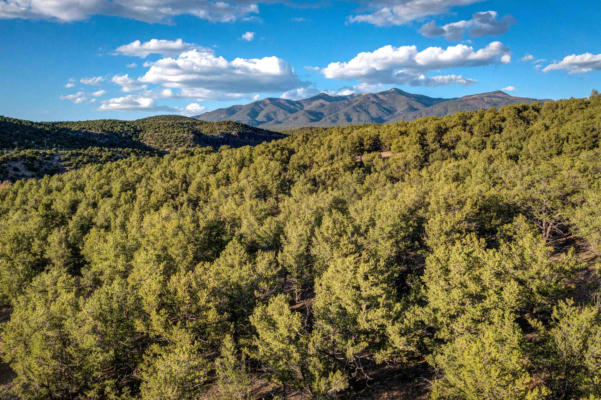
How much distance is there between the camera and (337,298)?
3606 cm

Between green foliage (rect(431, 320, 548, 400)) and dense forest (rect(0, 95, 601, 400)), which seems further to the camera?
dense forest (rect(0, 95, 601, 400))

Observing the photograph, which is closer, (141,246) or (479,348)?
(479,348)

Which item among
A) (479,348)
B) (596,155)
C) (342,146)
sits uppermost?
(342,146)

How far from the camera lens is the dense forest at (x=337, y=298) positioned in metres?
27.9

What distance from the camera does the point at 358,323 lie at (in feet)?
112

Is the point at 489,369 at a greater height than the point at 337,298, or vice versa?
the point at 337,298

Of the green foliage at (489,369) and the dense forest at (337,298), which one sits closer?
the green foliage at (489,369)

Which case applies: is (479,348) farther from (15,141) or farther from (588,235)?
(15,141)

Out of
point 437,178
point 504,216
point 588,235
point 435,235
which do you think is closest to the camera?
point 588,235

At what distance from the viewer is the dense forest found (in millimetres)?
27922

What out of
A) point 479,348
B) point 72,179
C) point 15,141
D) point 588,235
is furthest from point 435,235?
point 15,141

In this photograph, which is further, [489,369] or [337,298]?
[337,298]

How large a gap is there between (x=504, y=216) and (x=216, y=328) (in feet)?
175

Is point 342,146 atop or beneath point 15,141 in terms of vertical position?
beneath
